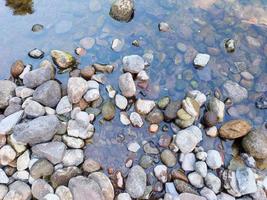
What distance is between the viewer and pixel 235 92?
276cm

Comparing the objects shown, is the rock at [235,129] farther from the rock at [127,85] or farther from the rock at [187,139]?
the rock at [127,85]

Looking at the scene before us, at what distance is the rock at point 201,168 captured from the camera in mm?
2377

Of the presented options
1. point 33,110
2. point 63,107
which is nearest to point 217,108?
point 63,107

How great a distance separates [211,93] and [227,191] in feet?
2.62

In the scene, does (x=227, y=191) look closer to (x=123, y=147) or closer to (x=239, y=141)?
(x=239, y=141)

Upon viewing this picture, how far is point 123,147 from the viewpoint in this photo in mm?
2533

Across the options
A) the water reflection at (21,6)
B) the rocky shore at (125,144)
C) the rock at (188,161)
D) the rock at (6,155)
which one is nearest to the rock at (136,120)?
the rocky shore at (125,144)

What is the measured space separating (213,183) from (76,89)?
118 centimetres

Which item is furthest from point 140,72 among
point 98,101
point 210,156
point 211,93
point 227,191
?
point 227,191

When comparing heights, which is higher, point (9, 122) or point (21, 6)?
point (21, 6)

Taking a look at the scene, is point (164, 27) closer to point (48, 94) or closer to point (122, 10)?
point (122, 10)

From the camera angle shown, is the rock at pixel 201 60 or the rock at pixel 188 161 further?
the rock at pixel 201 60

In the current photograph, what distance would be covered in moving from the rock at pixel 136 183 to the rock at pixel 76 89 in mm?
675

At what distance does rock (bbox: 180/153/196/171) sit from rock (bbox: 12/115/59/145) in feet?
3.02
